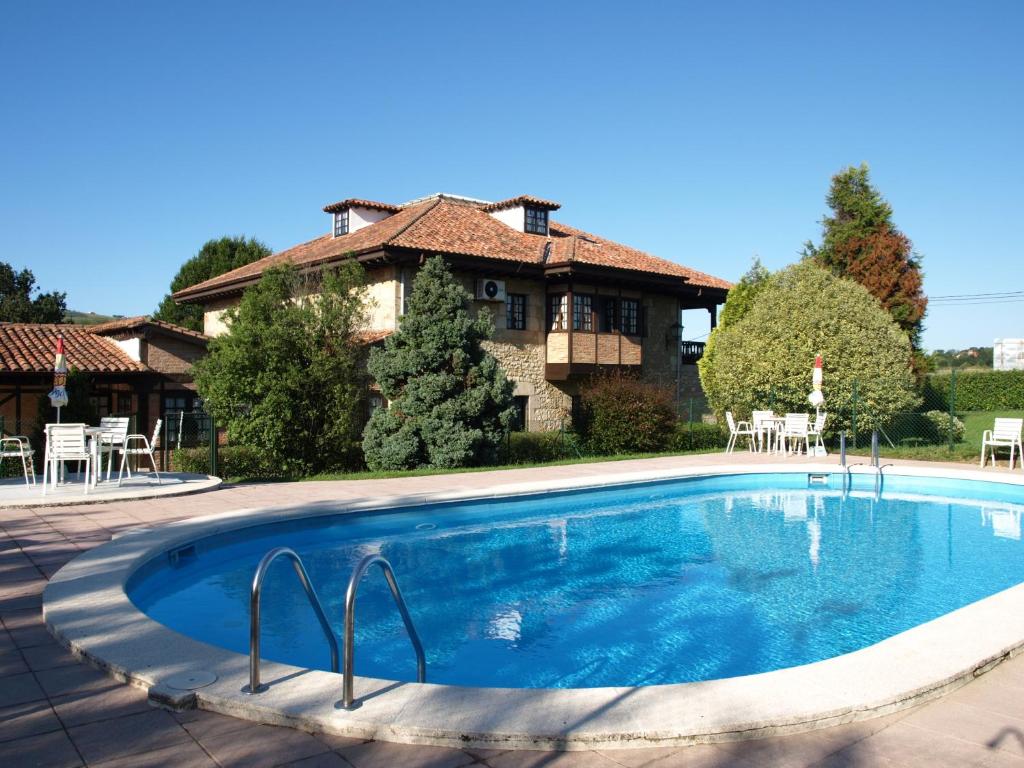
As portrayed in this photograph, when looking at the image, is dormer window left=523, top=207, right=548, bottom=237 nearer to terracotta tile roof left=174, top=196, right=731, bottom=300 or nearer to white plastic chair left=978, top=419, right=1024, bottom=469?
terracotta tile roof left=174, top=196, right=731, bottom=300

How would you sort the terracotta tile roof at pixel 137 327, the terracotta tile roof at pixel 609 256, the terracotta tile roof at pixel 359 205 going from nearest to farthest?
1. the terracotta tile roof at pixel 137 327
2. the terracotta tile roof at pixel 609 256
3. the terracotta tile roof at pixel 359 205

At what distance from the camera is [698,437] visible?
22.4 m

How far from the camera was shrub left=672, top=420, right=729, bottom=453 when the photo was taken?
2159 centimetres

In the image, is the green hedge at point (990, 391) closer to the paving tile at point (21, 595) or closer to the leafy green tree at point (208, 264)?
the leafy green tree at point (208, 264)

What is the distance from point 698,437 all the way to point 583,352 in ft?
13.1

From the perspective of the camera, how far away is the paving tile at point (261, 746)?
135 inches

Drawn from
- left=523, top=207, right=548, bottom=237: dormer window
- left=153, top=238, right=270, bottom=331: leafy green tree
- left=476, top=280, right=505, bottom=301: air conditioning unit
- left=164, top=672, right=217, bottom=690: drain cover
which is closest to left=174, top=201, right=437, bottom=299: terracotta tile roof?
left=476, top=280, right=505, bottom=301: air conditioning unit

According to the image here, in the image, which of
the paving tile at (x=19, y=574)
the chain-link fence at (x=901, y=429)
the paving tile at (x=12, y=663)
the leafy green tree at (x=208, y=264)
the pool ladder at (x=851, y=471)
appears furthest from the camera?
the leafy green tree at (x=208, y=264)

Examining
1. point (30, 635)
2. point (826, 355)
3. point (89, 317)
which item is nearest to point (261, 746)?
point (30, 635)

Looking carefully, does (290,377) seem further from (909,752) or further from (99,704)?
(909,752)

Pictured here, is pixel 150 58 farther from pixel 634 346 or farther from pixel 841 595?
pixel 841 595

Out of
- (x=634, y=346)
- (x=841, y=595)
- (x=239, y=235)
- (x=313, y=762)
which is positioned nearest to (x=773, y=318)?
(x=634, y=346)

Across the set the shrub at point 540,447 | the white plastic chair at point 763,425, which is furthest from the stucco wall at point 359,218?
the white plastic chair at point 763,425

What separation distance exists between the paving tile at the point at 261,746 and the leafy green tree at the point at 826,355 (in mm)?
18860
